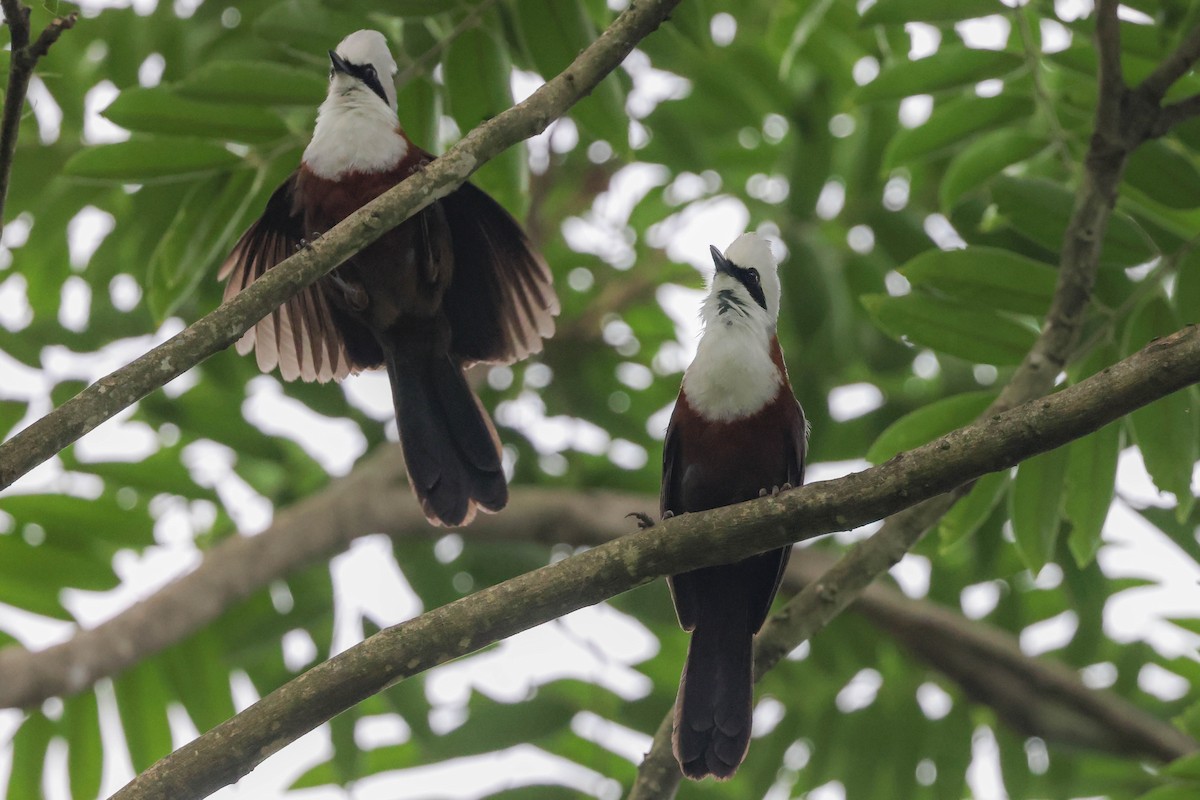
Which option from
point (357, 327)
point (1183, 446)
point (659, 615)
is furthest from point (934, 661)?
point (357, 327)

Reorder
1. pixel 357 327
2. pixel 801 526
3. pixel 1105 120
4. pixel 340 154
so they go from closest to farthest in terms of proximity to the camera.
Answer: pixel 801 526
pixel 1105 120
pixel 340 154
pixel 357 327

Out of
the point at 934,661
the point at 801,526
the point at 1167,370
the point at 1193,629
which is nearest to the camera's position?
the point at 1167,370

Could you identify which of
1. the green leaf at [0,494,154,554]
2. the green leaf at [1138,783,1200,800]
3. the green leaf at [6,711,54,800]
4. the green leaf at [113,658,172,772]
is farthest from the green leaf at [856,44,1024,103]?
the green leaf at [6,711,54,800]

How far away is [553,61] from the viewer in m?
3.69

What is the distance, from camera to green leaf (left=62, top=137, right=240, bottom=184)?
146 inches

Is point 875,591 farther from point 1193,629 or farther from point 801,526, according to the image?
point 801,526

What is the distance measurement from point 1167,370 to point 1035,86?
1.82m

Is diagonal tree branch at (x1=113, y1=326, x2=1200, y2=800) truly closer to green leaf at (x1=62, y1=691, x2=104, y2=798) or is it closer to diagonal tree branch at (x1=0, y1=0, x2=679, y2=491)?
diagonal tree branch at (x1=0, y1=0, x2=679, y2=491)

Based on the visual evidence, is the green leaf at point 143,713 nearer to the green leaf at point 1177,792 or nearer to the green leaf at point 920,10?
the green leaf at point 1177,792

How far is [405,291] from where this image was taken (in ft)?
12.6

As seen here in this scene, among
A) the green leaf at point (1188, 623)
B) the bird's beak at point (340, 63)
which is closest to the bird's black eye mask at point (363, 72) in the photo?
the bird's beak at point (340, 63)

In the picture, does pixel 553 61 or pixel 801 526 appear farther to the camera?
pixel 553 61

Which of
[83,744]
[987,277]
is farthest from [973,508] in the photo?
[83,744]

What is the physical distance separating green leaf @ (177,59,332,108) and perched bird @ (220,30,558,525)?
0.08 metres
